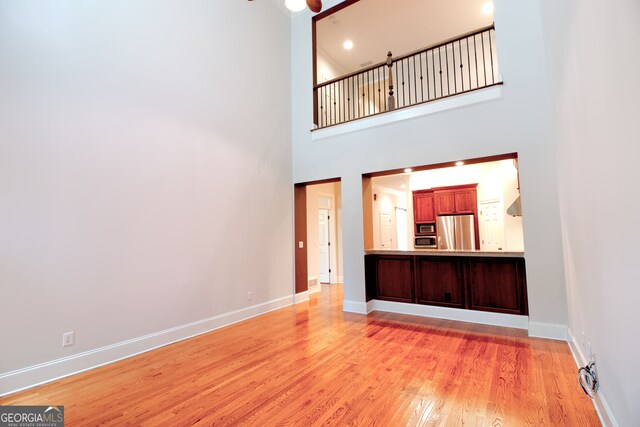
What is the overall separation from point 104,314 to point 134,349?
1.76 feet

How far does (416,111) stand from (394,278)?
105 inches

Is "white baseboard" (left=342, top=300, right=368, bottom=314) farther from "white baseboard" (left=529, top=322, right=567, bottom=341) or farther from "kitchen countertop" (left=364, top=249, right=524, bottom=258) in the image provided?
"white baseboard" (left=529, top=322, right=567, bottom=341)

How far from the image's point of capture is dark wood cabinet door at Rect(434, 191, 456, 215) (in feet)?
25.2

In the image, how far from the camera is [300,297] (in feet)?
18.5

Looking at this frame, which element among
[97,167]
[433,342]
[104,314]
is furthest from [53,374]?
[433,342]

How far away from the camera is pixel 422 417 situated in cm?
200

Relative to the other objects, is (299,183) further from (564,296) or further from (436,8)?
(436,8)

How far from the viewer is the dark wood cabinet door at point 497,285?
3.81 m

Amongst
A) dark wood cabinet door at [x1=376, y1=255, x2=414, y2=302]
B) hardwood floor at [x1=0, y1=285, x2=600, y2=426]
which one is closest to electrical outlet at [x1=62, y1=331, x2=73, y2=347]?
hardwood floor at [x1=0, y1=285, x2=600, y2=426]

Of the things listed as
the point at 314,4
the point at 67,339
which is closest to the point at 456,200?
the point at 314,4

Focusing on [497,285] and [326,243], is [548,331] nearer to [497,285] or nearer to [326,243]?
[497,285]

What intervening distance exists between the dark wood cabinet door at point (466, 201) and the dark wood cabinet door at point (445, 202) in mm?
100

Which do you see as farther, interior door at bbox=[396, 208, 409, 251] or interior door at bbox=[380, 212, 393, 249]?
interior door at bbox=[396, 208, 409, 251]

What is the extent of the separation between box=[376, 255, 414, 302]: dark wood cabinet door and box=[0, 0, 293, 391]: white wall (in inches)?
74.2
